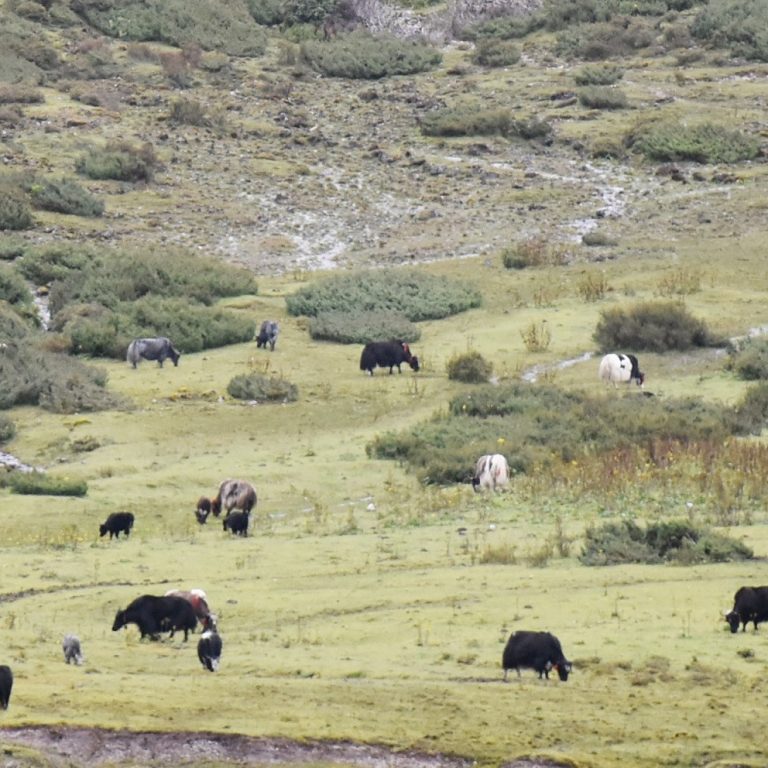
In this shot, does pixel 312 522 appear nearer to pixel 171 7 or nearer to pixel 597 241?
pixel 597 241

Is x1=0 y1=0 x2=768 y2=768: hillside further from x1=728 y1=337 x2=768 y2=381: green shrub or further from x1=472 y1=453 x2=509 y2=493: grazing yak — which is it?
x1=472 y1=453 x2=509 y2=493: grazing yak

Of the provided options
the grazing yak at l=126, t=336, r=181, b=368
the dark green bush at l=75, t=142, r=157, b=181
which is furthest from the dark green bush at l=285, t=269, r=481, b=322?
the dark green bush at l=75, t=142, r=157, b=181

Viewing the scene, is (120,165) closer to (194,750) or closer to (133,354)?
(133,354)

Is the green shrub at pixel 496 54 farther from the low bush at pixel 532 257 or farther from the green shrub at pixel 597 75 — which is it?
the low bush at pixel 532 257

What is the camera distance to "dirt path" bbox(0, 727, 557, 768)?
1645cm

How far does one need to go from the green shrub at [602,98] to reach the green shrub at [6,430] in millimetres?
31733

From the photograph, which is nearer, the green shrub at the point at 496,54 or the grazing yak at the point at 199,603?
the grazing yak at the point at 199,603

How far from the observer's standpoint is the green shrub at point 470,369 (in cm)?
3638

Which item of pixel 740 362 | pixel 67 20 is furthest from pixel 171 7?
pixel 740 362

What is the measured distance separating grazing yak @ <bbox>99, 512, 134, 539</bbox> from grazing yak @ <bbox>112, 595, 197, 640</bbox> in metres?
6.04

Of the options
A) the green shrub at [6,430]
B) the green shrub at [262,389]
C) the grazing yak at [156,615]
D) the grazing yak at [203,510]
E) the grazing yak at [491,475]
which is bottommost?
the grazing yak at [156,615]

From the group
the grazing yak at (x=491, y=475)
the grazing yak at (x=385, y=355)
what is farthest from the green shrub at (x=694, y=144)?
the grazing yak at (x=491, y=475)

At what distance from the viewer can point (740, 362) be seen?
36.0 m

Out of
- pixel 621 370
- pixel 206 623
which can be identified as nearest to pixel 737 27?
pixel 621 370
